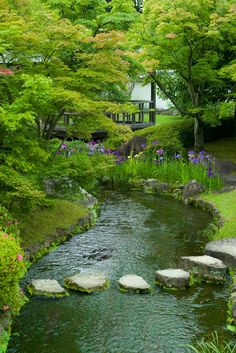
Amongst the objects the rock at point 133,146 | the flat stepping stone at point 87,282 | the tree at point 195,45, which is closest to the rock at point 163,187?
the tree at point 195,45

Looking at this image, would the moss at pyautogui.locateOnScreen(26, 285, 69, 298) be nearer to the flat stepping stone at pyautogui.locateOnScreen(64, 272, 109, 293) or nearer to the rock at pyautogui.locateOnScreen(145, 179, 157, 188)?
the flat stepping stone at pyautogui.locateOnScreen(64, 272, 109, 293)

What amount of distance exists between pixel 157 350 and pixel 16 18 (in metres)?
6.94

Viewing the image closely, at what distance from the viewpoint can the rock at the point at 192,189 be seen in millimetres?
15359

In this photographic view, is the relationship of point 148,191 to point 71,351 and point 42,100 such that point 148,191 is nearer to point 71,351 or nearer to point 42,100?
point 42,100

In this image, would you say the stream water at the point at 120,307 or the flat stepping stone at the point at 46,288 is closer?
the stream water at the point at 120,307

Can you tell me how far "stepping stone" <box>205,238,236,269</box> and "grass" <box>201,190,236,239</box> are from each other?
0.89 metres

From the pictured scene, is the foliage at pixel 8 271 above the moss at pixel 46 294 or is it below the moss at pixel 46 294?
above

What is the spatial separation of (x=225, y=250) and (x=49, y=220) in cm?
416

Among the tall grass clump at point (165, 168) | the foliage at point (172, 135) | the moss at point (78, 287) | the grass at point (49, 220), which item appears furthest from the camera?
the foliage at point (172, 135)

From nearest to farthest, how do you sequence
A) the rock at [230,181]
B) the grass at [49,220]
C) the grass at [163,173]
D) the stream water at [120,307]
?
1. the stream water at [120,307]
2. the grass at [49,220]
3. the rock at [230,181]
4. the grass at [163,173]

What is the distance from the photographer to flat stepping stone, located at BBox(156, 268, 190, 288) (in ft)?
27.6

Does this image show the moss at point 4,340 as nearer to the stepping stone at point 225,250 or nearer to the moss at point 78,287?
the moss at point 78,287

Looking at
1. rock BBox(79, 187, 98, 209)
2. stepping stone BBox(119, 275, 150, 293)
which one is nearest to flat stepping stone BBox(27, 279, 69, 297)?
stepping stone BBox(119, 275, 150, 293)

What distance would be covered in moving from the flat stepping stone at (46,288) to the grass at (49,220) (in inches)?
56.6
